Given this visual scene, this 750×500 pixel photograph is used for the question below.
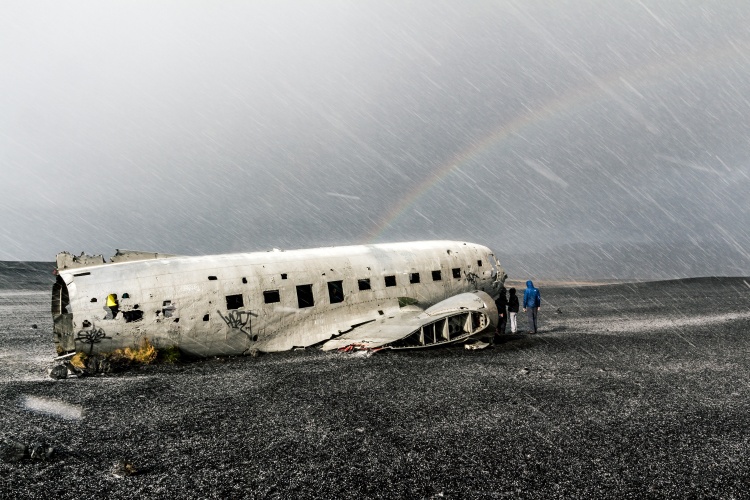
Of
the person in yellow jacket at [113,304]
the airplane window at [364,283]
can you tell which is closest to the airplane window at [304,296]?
the airplane window at [364,283]

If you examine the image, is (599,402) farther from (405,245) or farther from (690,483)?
(405,245)

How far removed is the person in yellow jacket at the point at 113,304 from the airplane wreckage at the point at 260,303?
0.05 metres

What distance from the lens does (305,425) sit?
459 inches

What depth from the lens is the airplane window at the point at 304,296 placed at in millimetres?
20391

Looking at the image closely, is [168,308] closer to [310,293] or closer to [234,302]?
[234,302]

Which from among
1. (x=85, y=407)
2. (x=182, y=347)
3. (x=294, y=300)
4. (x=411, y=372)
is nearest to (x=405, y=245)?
(x=294, y=300)

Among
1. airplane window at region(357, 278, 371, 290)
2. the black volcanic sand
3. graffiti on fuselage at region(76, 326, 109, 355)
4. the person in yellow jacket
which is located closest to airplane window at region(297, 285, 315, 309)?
the black volcanic sand

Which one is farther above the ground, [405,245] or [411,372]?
[405,245]

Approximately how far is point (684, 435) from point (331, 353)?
1257 centimetres

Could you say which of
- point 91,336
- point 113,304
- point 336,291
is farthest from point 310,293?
point 91,336

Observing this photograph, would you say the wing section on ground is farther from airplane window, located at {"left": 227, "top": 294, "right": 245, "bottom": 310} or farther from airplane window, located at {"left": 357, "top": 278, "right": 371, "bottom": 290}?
airplane window, located at {"left": 227, "top": 294, "right": 245, "bottom": 310}

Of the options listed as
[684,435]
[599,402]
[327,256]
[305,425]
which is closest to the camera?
[684,435]

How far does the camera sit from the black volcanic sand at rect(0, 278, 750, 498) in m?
8.70

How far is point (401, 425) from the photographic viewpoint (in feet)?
37.8
